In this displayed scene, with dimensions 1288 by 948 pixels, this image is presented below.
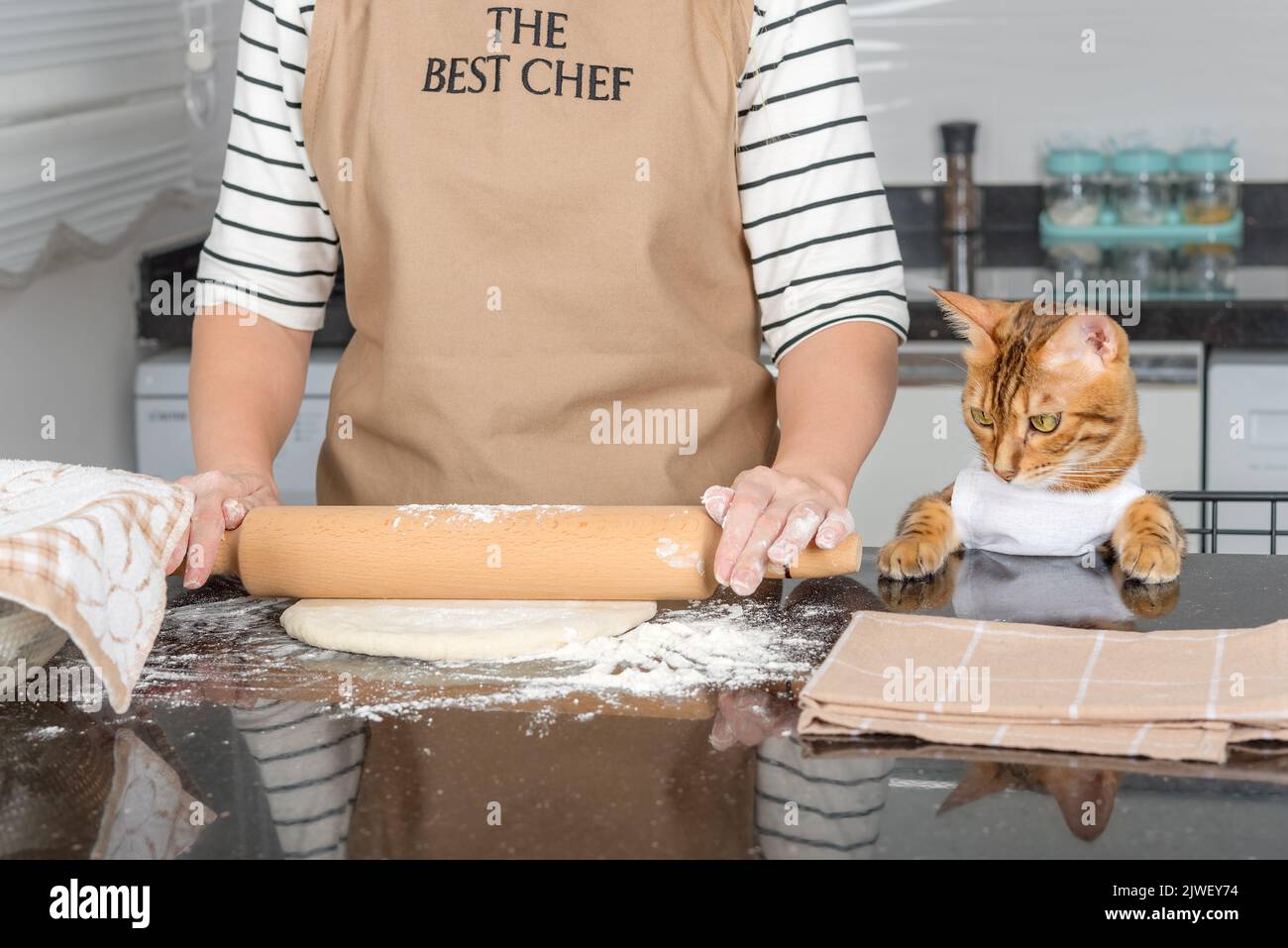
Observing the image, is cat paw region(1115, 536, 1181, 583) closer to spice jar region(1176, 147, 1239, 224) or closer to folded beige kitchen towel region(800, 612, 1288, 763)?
folded beige kitchen towel region(800, 612, 1288, 763)

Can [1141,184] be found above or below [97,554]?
above

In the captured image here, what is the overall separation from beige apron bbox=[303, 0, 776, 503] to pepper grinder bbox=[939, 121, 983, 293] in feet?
5.35

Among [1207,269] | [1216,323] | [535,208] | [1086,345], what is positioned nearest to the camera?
[1086,345]

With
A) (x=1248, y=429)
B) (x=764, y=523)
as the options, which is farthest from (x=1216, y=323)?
(x=764, y=523)

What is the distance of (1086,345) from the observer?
1.07 meters

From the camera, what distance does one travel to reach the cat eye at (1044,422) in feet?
3.55

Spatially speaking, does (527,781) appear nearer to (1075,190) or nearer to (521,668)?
(521,668)

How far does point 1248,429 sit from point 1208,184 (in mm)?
856

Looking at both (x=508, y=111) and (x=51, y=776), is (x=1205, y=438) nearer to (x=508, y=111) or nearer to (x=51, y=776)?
(x=508, y=111)

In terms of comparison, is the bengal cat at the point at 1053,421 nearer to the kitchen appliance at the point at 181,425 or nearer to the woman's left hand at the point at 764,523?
the woman's left hand at the point at 764,523

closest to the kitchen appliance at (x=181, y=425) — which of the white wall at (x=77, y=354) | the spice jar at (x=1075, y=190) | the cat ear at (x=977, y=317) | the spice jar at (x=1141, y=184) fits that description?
the white wall at (x=77, y=354)

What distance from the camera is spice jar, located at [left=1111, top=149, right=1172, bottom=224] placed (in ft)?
9.31

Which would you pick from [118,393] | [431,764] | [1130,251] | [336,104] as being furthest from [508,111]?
[1130,251]

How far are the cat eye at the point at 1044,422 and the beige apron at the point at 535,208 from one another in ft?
1.14
